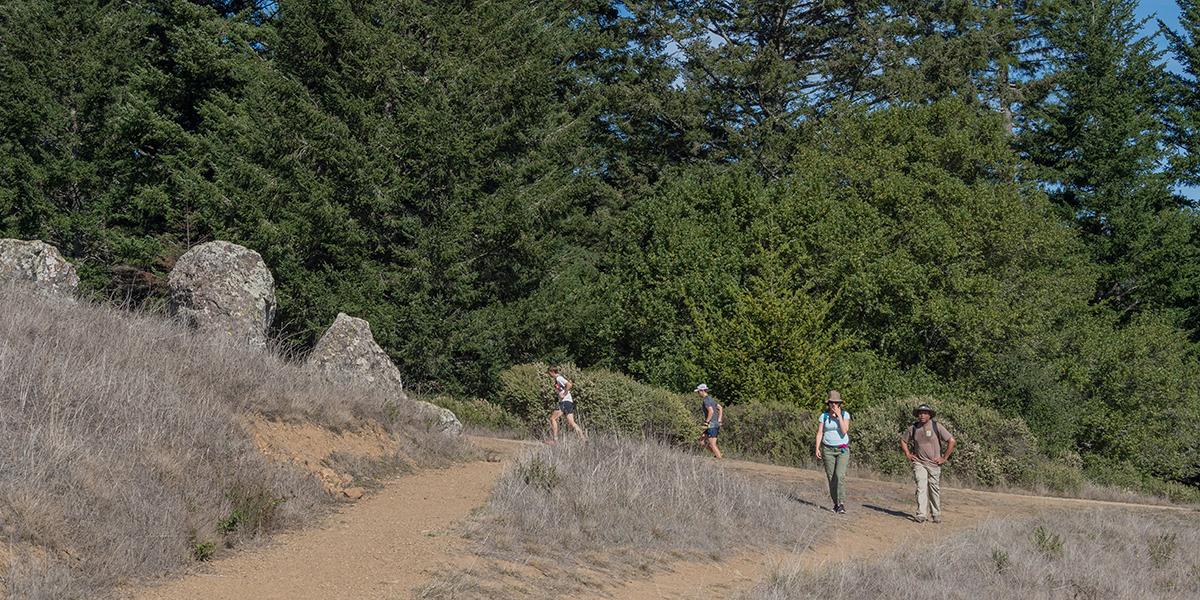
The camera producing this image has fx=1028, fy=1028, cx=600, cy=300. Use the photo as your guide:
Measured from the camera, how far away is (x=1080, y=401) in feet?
109

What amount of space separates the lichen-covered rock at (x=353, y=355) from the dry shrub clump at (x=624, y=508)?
6372mm

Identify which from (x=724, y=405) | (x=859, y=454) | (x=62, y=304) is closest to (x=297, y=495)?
(x=62, y=304)

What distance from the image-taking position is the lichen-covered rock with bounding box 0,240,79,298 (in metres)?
16.5

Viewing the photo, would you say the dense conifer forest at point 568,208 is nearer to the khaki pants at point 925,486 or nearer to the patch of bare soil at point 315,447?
the khaki pants at point 925,486

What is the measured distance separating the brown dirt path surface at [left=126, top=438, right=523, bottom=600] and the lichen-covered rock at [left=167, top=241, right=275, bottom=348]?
23.2ft

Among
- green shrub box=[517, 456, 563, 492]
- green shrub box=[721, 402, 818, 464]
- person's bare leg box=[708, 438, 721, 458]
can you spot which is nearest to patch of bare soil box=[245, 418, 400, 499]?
green shrub box=[517, 456, 563, 492]

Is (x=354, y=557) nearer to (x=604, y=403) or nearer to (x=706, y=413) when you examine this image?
(x=706, y=413)

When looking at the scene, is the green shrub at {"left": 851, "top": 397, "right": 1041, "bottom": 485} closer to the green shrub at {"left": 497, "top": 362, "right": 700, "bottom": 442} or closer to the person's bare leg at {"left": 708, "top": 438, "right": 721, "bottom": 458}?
the green shrub at {"left": 497, "top": 362, "right": 700, "bottom": 442}

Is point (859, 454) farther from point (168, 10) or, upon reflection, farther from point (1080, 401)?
point (168, 10)

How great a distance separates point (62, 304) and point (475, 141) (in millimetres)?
18364

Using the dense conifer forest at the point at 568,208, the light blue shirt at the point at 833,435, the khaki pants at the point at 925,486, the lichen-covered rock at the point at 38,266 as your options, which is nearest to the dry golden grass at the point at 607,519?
the light blue shirt at the point at 833,435

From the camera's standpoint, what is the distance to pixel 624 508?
11.0 meters

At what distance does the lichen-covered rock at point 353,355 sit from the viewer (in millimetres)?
18266

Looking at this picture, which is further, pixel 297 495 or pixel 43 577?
pixel 297 495
